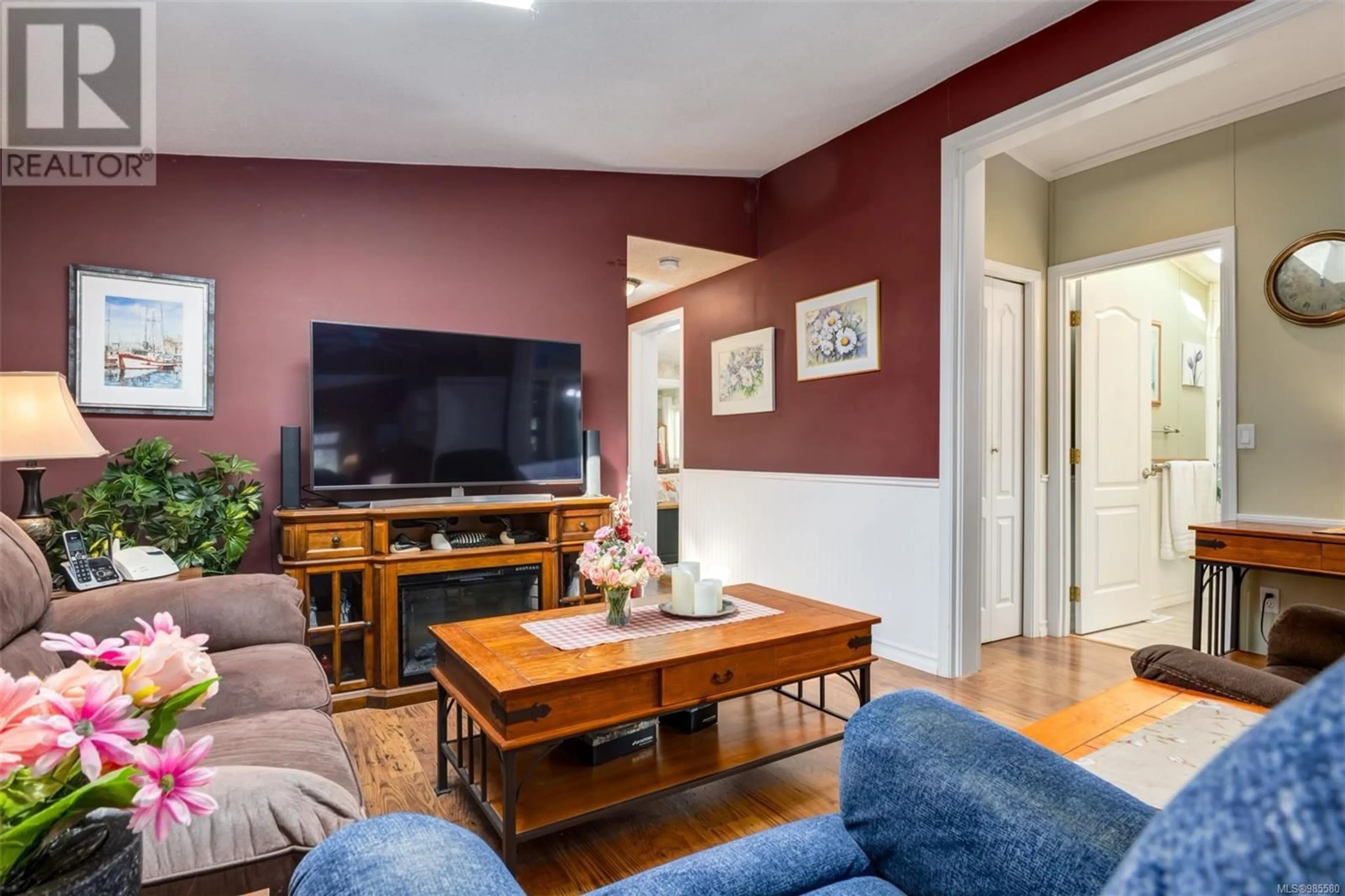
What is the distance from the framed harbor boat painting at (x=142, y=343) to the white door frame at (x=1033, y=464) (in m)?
4.12

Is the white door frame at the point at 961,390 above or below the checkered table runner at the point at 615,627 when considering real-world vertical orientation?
above

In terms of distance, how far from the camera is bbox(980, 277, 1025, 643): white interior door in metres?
3.74

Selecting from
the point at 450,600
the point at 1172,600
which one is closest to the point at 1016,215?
the point at 1172,600

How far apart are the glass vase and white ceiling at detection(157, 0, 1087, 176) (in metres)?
1.92

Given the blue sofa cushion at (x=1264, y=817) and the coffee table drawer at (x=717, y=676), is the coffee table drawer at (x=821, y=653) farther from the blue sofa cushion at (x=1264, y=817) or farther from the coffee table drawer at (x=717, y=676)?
the blue sofa cushion at (x=1264, y=817)

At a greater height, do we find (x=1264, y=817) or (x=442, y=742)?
(x=1264, y=817)

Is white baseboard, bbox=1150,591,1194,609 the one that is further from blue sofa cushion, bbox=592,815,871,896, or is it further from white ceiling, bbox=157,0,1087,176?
blue sofa cushion, bbox=592,815,871,896

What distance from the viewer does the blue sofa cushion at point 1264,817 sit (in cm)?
22

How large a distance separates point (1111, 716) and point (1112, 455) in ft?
10.7

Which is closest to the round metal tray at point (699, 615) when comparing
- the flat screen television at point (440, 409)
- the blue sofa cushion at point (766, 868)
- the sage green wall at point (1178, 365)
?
the blue sofa cushion at point (766, 868)

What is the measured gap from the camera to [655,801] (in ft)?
6.44

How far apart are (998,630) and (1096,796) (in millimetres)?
3414

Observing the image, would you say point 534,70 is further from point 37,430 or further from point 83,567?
point 83,567

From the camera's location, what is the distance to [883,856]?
89 centimetres
